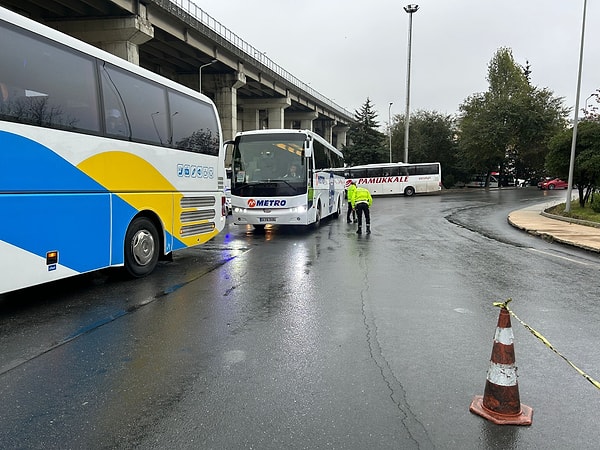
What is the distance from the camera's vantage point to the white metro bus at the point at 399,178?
42.2 metres

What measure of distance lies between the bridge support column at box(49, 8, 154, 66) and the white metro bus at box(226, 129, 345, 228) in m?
15.2

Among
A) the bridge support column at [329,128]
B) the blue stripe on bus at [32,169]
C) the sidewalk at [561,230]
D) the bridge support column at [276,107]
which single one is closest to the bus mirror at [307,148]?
the sidewalk at [561,230]

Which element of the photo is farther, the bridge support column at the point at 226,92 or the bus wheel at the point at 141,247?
the bridge support column at the point at 226,92

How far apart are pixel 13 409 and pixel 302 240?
10.0 metres

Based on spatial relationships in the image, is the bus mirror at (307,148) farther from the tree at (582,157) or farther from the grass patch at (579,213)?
the tree at (582,157)

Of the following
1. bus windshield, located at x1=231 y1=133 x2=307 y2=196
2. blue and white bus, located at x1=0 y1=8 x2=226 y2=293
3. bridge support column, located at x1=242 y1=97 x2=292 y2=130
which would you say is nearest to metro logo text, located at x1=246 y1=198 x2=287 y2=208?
bus windshield, located at x1=231 y1=133 x2=307 y2=196

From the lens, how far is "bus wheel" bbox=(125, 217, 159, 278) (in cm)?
748

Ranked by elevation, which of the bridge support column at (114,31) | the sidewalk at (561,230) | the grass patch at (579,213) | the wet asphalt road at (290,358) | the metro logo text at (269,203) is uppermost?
the bridge support column at (114,31)

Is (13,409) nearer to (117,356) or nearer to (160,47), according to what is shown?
(117,356)

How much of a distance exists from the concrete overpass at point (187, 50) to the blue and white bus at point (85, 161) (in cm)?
1989

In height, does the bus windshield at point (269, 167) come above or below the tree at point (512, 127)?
below

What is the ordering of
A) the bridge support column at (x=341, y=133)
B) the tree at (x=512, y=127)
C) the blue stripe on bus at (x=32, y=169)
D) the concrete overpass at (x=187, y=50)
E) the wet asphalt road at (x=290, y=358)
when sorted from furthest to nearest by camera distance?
the bridge support column at (x=341, y=133)
the tree at (x=512, y=127)
the concrete overpass at (x=187, y=50)
the blue stripe on bus at (x=32, y=169)
the wet asphalt road at (x=290, y=358)

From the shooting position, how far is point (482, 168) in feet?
170

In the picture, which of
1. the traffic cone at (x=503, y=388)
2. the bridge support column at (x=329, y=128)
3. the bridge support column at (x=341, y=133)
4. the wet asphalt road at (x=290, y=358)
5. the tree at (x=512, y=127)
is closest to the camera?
the wet asphalt road at (x=290, y=358)
